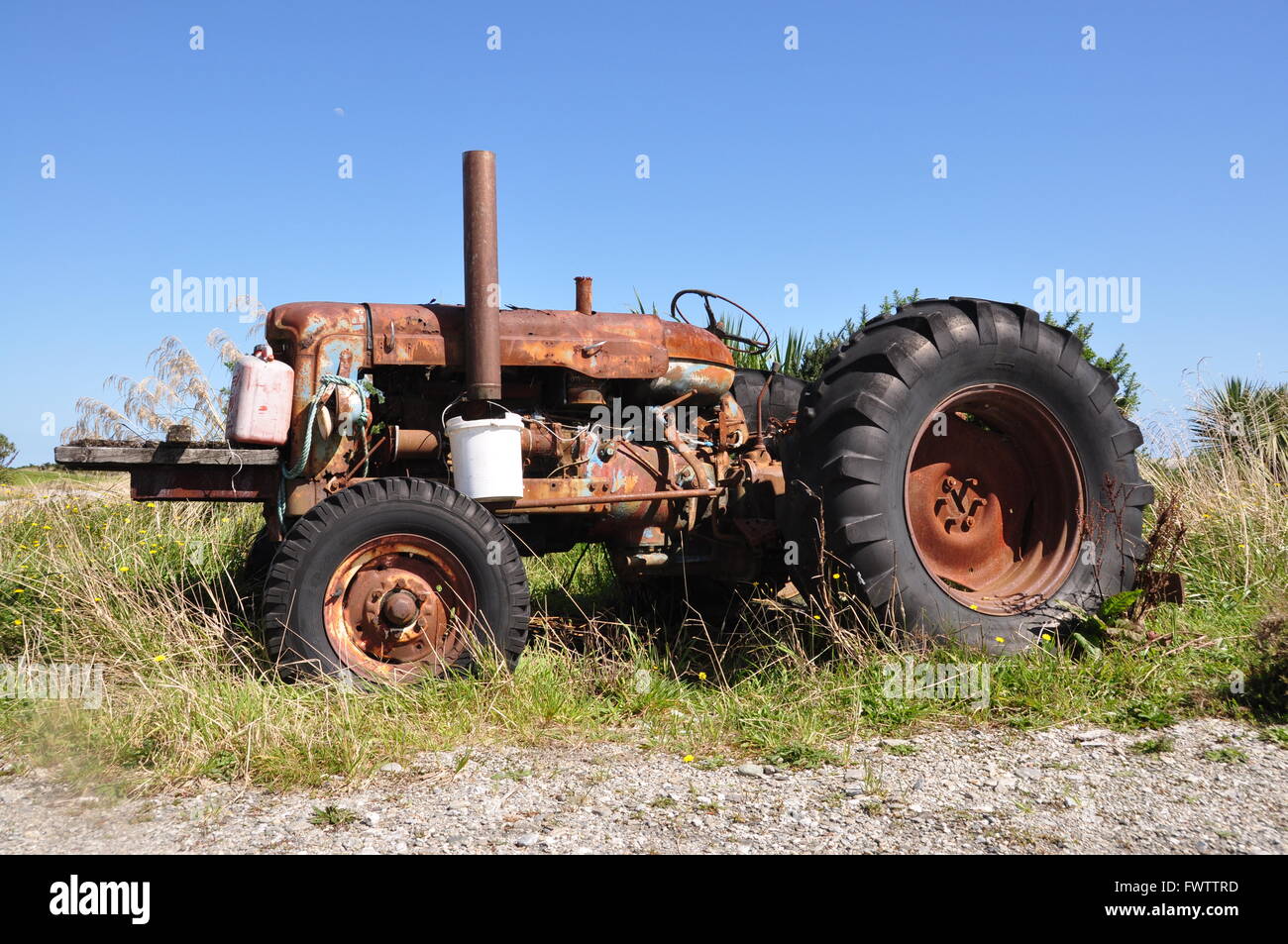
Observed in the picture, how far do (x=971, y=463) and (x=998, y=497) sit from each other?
8.7 inches

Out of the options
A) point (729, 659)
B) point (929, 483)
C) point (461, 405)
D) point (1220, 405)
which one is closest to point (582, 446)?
point (461, 405)

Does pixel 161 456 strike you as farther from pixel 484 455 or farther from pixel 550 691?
pixel 550 691

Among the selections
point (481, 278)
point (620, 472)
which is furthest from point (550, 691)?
point (481, 278)

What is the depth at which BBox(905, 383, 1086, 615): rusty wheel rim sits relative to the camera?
496cm

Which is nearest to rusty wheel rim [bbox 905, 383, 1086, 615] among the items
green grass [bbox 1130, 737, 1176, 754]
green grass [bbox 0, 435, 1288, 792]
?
green grass [bbox 0, 435, 1288, 792]

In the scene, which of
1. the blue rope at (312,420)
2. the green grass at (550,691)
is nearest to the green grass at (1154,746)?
the green grass at (550,691)

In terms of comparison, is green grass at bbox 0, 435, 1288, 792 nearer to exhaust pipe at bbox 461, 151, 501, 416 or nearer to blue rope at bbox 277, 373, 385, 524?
blue rope at bbox 277, 373, 385, 524

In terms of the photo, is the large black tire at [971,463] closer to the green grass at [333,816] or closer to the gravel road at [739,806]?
the gravel road at [739,806]

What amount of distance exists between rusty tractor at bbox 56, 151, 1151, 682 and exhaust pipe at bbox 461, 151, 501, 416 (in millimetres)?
10

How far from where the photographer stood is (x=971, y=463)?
A: 515cm

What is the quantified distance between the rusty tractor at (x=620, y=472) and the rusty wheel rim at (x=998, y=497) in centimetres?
1

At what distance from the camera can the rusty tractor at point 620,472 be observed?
4430 mm

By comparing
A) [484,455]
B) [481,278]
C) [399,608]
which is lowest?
[399,608]

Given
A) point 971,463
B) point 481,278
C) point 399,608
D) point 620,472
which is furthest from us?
point 620,472
